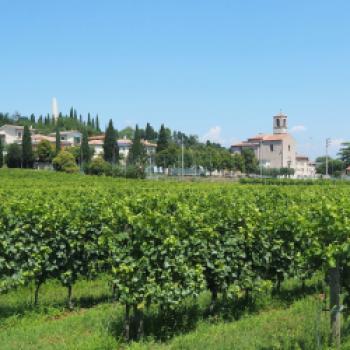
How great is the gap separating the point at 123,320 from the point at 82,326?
2.19ft

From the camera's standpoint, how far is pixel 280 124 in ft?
461

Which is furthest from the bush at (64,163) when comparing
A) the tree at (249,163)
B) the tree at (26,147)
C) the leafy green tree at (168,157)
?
the tree at (249,163)

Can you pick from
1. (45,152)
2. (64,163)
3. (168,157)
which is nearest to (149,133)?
(168,157)

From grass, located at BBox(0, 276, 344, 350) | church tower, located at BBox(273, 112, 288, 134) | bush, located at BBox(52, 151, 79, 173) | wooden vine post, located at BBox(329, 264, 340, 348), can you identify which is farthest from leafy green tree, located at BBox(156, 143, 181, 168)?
wooden vine post, located at BBox(329, 264, 340, 348)

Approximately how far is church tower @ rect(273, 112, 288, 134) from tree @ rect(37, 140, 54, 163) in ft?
233

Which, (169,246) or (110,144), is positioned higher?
(110,144)

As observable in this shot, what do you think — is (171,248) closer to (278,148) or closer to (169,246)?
(169,246)

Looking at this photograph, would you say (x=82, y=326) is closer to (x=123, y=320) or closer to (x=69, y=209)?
(x=123, y=320)

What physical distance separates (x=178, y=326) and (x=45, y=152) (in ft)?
313

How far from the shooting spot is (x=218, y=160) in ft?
368

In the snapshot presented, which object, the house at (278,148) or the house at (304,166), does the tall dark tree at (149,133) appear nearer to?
the house at (278,148)

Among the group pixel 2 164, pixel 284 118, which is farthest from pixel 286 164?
pixel 2 164

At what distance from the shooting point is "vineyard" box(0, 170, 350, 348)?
6648 millimetres

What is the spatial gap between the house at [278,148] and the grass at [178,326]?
122m
